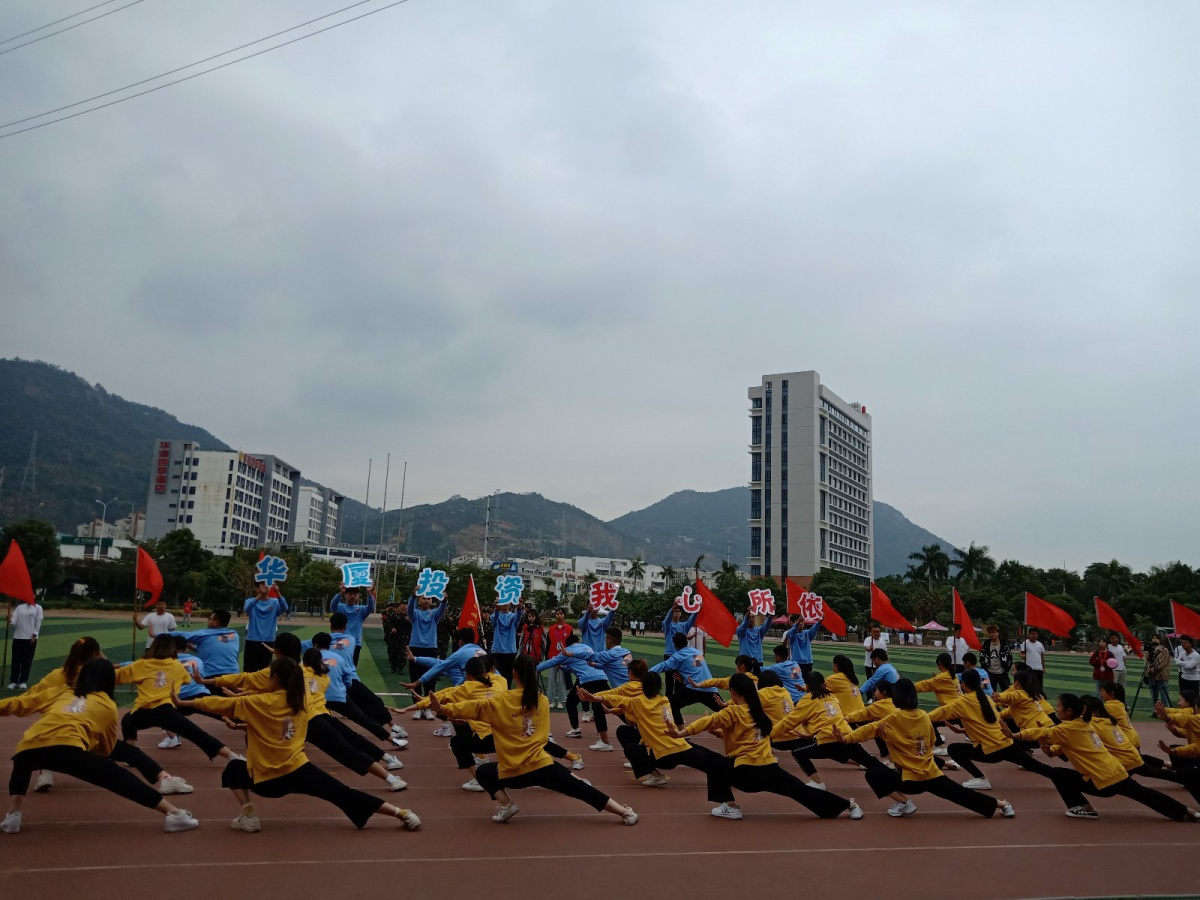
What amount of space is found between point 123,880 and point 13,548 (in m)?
9.95

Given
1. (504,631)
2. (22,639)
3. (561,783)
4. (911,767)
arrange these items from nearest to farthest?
(561,783) → (911,767) → (504,631) → (22,639)

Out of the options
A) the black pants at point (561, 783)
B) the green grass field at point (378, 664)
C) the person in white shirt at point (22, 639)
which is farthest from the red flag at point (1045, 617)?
the person in white shirt at point (22, 639)

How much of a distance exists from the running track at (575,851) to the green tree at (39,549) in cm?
5048

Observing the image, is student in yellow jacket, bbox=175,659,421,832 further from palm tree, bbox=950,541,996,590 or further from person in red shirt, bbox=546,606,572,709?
palm tree, bbox=950,541,996,590

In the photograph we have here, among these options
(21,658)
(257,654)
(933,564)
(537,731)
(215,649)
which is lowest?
(21,658)

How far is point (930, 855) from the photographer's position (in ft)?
23.4

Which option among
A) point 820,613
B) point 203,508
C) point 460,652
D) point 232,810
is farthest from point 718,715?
point 203,508

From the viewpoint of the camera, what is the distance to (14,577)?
1341 cm

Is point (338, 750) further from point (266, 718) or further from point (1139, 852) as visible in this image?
point (1139, 852)

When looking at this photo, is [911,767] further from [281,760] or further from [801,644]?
[801,644]

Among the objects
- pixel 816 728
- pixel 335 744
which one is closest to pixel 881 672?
pixel 816 728

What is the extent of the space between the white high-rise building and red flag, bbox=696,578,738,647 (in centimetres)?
9408

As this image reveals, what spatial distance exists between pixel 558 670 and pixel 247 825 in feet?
29.2

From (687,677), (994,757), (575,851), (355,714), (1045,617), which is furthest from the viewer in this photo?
(1045,617)
